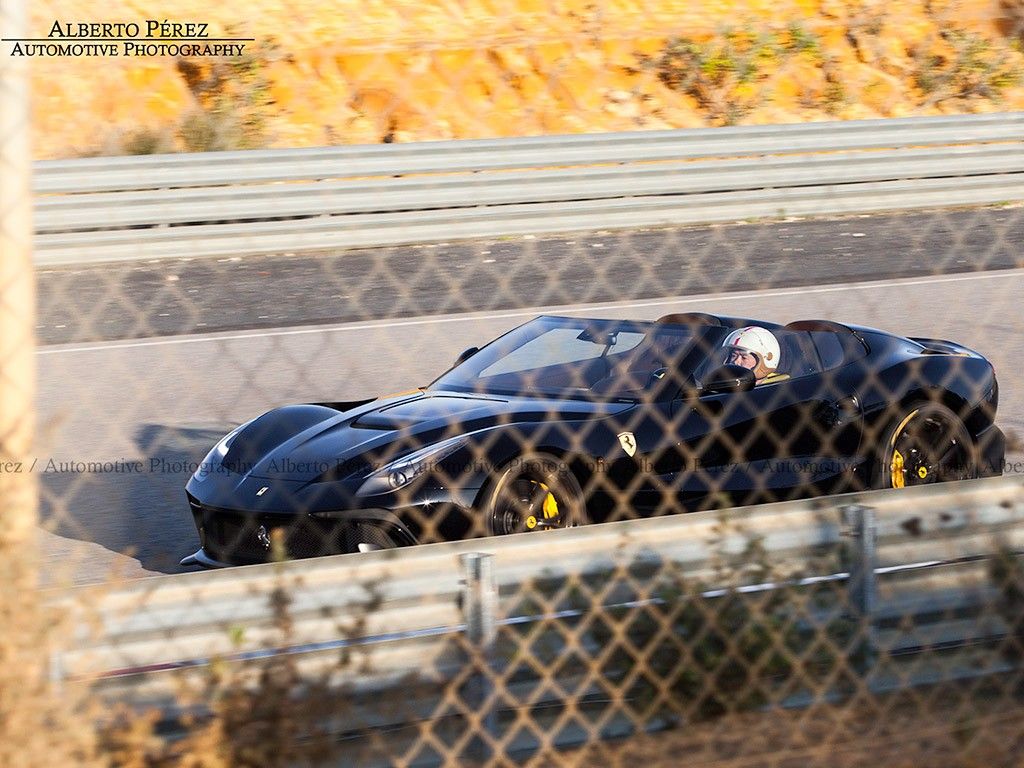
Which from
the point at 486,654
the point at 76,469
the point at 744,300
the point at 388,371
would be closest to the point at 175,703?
the point at 486,654

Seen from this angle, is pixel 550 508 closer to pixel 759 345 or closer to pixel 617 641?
pixel 759 345

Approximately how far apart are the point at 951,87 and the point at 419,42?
1.33 metres

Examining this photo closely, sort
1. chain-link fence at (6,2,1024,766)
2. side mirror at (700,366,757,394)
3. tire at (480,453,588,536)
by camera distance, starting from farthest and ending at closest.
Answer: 1. side mirror at (700,366,757,394)
2. tire at (480,453,588,536)
3. chain-link fence at (6,2,1024,766)

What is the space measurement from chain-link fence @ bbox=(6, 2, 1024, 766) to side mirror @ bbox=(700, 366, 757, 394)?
0.01m

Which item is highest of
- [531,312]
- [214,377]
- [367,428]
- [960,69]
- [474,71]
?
[474,71]

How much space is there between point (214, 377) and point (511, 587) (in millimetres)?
5018

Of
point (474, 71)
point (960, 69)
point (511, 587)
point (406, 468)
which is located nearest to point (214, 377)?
point (406, 468)

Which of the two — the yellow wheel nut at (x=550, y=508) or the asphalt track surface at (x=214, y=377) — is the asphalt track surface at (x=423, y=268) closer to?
the yellow wheel nut at (x=550, y=508)

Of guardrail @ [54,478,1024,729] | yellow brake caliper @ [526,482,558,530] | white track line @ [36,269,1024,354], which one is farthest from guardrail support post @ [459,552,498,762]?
white track line @ [36,269,1024,354]

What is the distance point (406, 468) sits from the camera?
184 inches

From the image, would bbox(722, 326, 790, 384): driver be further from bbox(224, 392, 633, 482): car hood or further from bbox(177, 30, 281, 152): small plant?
bbox(177, 30, 281, 152): small plant

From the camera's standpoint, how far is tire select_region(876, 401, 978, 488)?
5.27m

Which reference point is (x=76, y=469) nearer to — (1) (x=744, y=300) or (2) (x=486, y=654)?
(2) (x=486, y=654)

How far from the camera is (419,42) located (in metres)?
2.39
